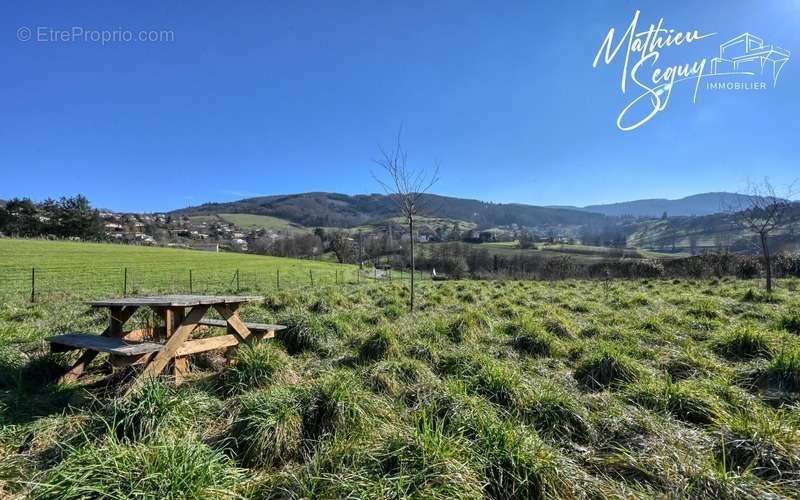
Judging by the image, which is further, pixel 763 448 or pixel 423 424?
pixel 423 424

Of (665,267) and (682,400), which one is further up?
(682,400)

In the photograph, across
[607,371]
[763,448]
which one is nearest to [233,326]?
[607,371]

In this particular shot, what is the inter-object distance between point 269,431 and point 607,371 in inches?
161

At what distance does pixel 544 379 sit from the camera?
4641 mm

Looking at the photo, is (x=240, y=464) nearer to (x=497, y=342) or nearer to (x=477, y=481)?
(x=477, y=481)

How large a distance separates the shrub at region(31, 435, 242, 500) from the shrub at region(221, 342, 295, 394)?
1736 mm

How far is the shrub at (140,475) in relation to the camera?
2.16m

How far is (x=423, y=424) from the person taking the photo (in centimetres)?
311

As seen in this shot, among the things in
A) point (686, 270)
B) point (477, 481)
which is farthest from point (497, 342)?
point (686, 270)

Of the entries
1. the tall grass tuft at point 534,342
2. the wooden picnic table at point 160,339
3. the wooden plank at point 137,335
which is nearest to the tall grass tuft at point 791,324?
the tall grass tuft at point 534,342

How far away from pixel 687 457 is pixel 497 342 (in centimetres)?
385

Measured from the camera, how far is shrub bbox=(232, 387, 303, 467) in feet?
9.83

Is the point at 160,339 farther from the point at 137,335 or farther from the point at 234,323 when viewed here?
the point at 234,323

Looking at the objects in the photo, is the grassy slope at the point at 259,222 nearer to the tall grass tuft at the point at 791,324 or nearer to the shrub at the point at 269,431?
the tall grass tuft at the point at 791,324
